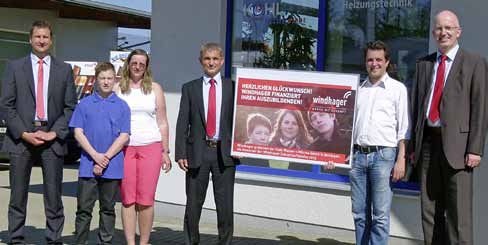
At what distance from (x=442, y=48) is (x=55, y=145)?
3590 mm

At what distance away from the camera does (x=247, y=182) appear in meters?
7.84

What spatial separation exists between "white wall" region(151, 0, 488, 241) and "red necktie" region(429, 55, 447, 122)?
1366 millimetres

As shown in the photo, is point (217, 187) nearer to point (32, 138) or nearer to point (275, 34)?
point (32, 138)

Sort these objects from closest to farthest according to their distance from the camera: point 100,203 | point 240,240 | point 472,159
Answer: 1. point 472,159
2. point 100,203
3. point 240,240

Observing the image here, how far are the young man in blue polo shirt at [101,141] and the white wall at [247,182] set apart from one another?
7.18ft

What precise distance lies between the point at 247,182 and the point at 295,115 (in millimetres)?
2084

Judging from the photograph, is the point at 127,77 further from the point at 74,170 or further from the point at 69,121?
the point at 74,170

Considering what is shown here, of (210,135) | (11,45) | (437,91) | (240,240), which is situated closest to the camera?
→ (437,91)

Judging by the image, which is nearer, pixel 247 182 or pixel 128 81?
pixel 128 81

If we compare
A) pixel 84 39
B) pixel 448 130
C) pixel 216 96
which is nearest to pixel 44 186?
pixel 216 96

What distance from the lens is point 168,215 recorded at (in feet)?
27.7

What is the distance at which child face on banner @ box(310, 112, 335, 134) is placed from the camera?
577 centimetres

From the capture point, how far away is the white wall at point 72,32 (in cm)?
2111

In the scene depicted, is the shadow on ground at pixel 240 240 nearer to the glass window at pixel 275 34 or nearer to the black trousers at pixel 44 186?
the black trousers at pixel 44 186
